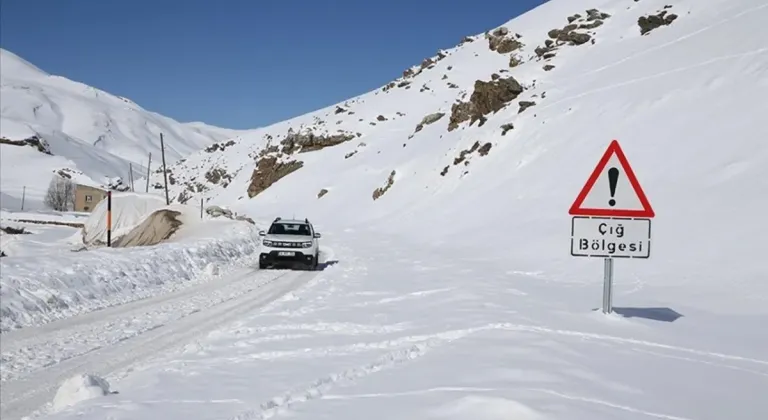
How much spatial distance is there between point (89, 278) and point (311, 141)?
77.7 metres

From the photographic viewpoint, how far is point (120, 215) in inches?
1329

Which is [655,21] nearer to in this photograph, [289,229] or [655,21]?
[655,21]

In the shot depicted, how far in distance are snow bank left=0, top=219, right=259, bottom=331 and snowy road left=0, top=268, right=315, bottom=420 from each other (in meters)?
0.72

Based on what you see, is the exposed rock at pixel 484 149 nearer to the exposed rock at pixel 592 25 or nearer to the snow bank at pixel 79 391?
the exposed rock at pixel 592 25

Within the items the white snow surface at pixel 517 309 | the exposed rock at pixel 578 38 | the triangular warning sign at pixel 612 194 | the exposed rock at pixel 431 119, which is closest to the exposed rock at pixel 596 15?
the exposed rock at pixel 578 38

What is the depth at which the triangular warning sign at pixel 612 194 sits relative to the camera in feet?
27.1

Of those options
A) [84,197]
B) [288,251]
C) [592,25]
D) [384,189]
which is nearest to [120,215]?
[288,251]

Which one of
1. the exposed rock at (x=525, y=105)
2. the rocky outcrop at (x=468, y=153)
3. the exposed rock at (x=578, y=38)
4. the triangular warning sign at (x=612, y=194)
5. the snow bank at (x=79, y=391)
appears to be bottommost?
the snow bank at (x=79, y=391)

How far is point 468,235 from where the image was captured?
26281mm

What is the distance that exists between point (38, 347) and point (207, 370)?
11.2 ft

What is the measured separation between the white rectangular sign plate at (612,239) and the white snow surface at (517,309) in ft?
3.40

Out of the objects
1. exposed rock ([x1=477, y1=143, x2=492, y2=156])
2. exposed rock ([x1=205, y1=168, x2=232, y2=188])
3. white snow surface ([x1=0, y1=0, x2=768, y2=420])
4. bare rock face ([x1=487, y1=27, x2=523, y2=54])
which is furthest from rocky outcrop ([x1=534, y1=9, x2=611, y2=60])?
exposed rock ([x1=205, y1=168, x2=232, y2=188])

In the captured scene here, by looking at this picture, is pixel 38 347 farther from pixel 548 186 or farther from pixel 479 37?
pixel 479 37

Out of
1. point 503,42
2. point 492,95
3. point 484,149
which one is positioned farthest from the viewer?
point 503,42
